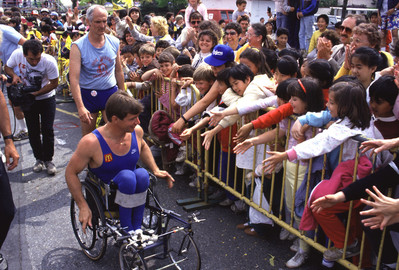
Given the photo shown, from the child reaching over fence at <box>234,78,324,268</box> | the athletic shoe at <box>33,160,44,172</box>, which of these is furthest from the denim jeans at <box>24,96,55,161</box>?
the child reaching over fence at <box>234,78,324,268</box>

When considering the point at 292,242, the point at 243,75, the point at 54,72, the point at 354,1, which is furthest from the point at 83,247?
the point at 354,1

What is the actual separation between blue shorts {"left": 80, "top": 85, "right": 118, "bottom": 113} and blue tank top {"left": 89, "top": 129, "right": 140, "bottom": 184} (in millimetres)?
1854

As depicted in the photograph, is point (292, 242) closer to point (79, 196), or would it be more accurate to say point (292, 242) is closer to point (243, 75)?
point (243, 75)

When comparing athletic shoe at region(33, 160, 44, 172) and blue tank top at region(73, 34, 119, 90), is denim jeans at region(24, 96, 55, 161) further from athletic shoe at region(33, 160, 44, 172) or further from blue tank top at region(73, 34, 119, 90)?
blue tank top at region(73, 34, 119, 90)

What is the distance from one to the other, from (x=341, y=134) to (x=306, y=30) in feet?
20.6

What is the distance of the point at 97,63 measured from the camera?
496 cm

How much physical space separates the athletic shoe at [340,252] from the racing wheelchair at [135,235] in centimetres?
104

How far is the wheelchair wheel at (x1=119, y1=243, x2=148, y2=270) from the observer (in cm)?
292

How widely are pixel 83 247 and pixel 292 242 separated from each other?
2.09 m

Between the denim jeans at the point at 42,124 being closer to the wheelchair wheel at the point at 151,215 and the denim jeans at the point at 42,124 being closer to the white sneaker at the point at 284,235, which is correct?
the wheelchair wheel at the point at 151,215

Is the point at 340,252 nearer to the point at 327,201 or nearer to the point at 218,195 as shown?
the point at 327,201

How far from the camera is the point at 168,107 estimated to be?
216 inches

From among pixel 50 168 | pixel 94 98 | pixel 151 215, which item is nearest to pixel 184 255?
pixel 151 215

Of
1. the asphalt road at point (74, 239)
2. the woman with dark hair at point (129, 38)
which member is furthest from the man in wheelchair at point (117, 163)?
the woman with dark hair at point (129, 38)
